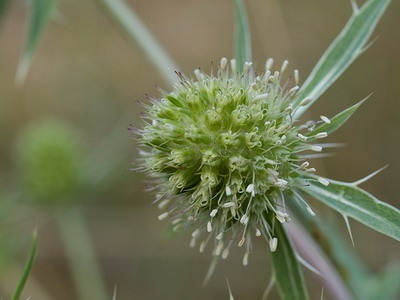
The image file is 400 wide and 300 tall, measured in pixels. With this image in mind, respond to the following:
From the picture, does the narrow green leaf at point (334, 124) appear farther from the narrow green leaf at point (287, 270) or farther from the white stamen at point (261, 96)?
the narrow green leaf at point (287, 270)

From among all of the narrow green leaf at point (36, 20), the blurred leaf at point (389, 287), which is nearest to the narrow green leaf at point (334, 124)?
the blurred leaf at point (389, 287)

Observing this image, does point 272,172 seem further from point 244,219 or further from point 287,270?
point 287,270

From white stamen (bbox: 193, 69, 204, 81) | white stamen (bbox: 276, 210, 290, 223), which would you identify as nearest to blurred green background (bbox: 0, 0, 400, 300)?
white stamen (bbox: 193, 69, 204, 81)

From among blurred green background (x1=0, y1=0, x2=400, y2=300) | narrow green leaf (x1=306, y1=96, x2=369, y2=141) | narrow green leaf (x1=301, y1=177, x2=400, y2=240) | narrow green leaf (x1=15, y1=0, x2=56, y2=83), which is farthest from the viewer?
blurred green background (x1=0, y1=0, x2=400, y2=300)

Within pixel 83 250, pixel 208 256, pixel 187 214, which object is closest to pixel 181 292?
pixel 208 256

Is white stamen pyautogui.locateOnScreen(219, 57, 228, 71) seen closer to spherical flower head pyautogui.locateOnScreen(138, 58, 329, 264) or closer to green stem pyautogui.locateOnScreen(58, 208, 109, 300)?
spherical flower head pyautogui.locateOnScreen(138, 58, 329, 264)

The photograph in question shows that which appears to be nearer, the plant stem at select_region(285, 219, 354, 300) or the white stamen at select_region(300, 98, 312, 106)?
the white stamen at select_region(300, 98, 312, 106)

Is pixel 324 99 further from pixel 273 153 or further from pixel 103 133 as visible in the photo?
pixel 273 153
